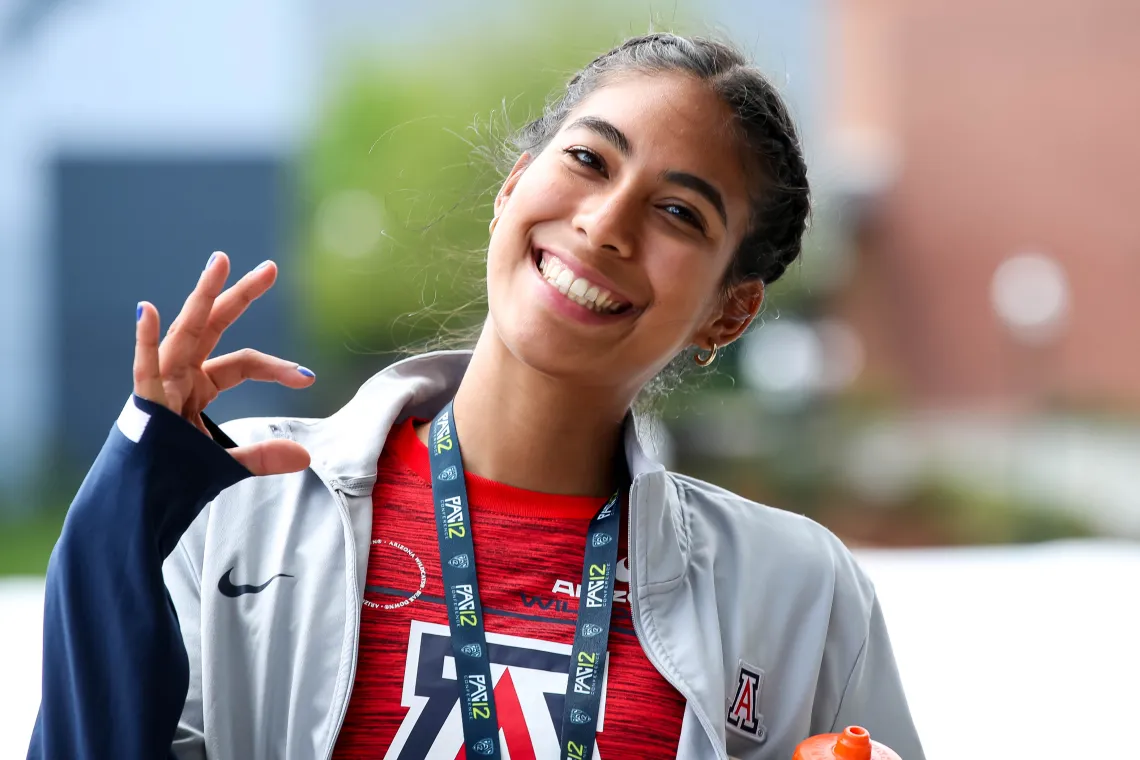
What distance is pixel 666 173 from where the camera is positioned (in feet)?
4.90

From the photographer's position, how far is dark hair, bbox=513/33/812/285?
158cm

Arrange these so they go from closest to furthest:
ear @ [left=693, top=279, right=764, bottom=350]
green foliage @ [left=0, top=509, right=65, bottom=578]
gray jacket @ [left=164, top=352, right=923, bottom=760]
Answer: gray jacket @ [left=164, top=352, right=923, bottom=760] < ear @ [left=693, top=279, right=764, bottom=350] < green foliage @ [left=0, top=509, right=65, bottom=578]

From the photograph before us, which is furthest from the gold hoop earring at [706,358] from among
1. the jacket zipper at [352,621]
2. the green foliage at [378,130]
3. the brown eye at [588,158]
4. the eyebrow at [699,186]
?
the green foliage at [378,130]

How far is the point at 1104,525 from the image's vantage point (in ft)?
37.9

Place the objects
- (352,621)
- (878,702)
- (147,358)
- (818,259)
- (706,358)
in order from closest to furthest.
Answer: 1. (147,358)
2. (352,621)
3. (878,702)
4. (706,358)
5. (818,259)

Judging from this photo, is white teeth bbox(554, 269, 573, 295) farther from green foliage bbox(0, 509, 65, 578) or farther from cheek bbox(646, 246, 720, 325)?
green foliage bbox(0, 509, 65, 578)

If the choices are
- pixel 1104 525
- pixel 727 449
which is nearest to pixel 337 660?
pixel 727 449

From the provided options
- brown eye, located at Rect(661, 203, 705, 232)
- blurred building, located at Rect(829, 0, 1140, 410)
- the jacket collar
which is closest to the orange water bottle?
the jacket collar

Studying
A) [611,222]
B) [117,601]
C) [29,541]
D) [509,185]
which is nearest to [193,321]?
[117,601]

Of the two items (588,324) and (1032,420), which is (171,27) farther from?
(588,324)

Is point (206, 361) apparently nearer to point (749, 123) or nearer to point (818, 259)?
point (749, 123)

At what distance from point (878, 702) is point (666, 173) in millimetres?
807

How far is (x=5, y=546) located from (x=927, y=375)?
14.5m

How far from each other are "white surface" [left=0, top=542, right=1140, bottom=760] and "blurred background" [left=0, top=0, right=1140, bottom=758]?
8.58m
